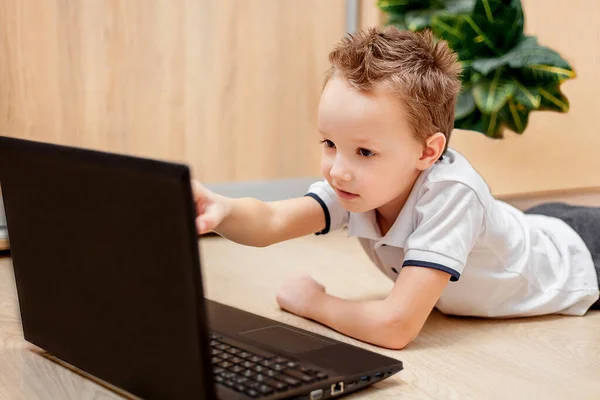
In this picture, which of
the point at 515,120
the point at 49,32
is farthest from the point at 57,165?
the point at 515,120

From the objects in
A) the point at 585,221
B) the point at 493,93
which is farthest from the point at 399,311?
the point at 493,93

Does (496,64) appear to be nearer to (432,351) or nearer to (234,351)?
(432,351)

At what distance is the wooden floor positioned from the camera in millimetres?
892

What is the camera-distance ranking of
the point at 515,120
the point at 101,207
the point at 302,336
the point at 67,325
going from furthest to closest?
the point at 515,120 → the point at 302,336 → the point at 67,325 → the point at 101,207

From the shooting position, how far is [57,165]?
29.0 inches

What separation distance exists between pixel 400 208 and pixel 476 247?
0.13 metres

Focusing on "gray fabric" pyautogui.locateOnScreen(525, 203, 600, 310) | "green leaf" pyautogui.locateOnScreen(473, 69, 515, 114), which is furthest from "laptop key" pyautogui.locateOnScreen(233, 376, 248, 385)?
"green leaf" pyautogui.locateOnScreen(473, 69, 515, 114)

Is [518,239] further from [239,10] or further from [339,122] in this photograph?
[239,10]

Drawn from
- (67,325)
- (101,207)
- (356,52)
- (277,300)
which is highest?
(356,52)

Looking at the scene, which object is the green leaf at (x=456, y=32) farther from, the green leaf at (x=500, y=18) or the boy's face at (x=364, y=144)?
the boy's face at (x=364, y=144)

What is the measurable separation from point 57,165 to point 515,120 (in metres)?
1.40

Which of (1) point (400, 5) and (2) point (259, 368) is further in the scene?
(1) point (400, 5)

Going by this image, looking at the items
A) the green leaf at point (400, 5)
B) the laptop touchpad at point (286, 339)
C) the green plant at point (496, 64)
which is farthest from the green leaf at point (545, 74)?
the laptop touchpad at point (286, 339)

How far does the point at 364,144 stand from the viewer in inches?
39.1
